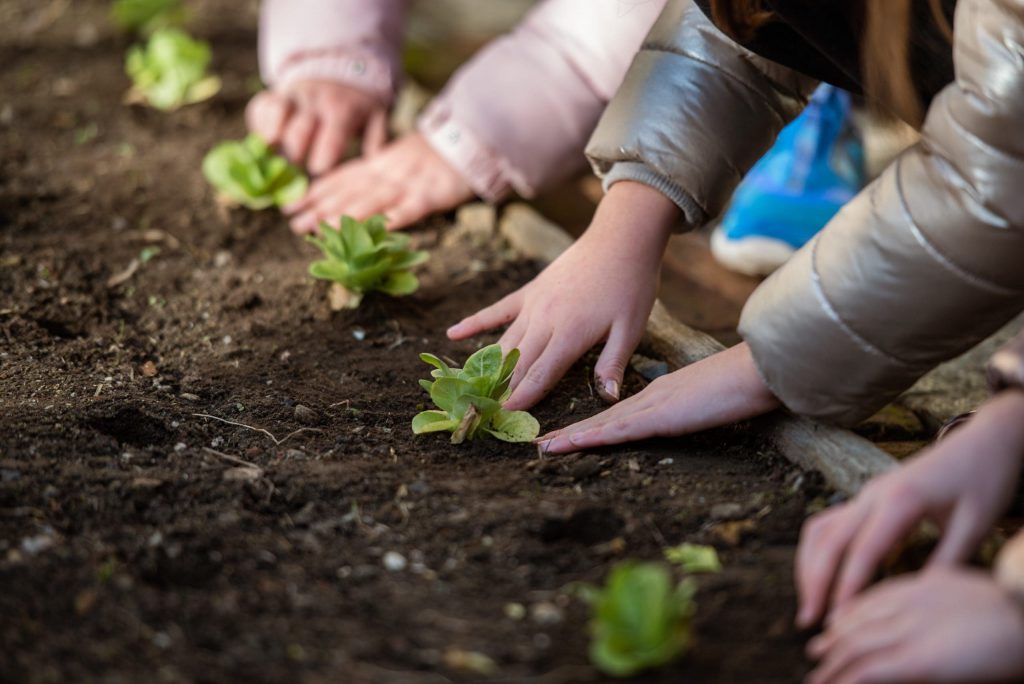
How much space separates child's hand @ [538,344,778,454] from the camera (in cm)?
139

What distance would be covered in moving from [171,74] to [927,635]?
2.43 m

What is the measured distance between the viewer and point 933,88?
1536mm

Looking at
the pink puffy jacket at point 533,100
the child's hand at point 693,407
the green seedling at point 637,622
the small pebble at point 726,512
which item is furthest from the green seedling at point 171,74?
the green seedling at point 637,622

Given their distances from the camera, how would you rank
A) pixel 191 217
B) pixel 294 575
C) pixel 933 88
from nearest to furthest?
pixel 294 575 → pixel 933 88 → pixel 191 217

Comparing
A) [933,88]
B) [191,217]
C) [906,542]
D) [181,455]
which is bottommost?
[191,217]

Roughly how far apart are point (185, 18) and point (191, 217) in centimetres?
121

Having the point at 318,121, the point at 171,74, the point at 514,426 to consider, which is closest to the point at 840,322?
the point at 514,426

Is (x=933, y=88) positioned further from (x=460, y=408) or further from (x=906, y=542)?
(x=460, y=408)

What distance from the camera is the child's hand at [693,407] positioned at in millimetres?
1395

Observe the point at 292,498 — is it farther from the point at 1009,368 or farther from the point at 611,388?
the point at 1009,368

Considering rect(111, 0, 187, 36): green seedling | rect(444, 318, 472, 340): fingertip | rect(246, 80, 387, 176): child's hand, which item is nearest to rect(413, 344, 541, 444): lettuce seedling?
rect(444, 318, 472, 340): fingertip

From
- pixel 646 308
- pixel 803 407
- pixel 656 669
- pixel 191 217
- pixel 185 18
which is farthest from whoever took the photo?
pixel 185 18

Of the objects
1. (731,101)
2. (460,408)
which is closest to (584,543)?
(460,408)

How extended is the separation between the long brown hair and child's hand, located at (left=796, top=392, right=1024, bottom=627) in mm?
592
